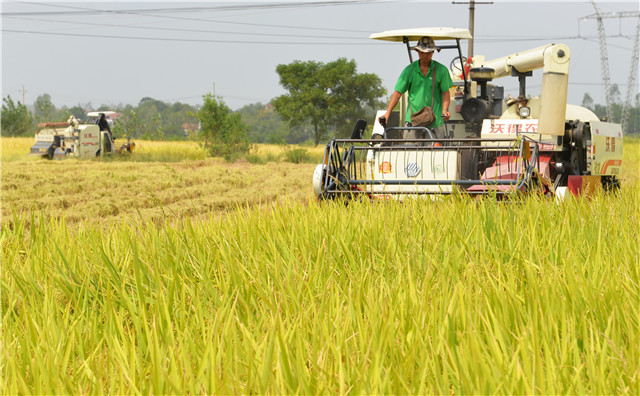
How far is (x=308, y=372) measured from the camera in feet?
6.28

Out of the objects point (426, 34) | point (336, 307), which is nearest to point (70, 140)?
point (426, 34)

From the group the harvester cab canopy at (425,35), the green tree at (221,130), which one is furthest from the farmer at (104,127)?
the harvester cab canopy at (425,35)

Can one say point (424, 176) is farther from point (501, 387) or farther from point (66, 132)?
point (66, 132)

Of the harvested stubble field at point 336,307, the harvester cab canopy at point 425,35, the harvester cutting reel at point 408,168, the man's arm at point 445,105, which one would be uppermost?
the harvester cab canopy at point 425,35

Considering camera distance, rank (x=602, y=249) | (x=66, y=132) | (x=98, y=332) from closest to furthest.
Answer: (x=98, y=332)
(x=602, y=249)
(x=66, y=132)

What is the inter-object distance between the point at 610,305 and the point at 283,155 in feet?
88.7

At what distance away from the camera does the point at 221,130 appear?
27.6 m

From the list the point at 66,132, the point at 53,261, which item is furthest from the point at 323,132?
the point at 53,261

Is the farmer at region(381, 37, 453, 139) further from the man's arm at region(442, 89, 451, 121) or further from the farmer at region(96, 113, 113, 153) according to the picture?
the farmer at region(96, 113, 113, 153)

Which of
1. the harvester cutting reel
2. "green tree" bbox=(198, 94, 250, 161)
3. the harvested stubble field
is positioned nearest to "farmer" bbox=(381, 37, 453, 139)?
the harvester cutting reel

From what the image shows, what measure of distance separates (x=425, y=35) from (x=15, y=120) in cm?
5980

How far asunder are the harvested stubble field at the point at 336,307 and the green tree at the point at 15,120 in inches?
2346

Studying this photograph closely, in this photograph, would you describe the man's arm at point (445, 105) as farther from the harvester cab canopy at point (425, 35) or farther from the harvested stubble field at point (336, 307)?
the harvested stubble field at point (336, 307)

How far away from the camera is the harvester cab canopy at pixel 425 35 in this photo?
6.98 metres
